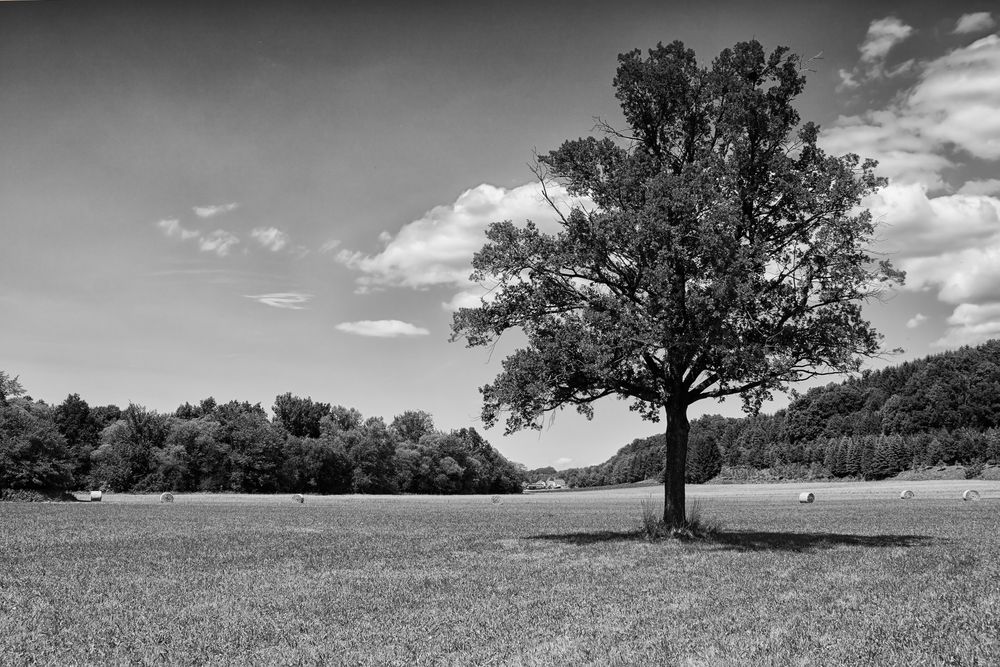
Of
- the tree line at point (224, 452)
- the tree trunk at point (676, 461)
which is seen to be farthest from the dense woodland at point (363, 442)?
the tree trunk at point (676, 461)

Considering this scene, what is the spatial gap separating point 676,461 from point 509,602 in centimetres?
1309

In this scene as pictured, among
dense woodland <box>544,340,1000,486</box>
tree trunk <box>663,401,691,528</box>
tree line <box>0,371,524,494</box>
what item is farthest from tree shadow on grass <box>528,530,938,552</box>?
dense woodland <box>544,340,1000,486</box>

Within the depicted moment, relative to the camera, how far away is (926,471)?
13875 cm

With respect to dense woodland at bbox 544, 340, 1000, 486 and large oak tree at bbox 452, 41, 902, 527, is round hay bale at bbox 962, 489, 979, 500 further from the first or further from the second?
dense woodland at bbox 544, 340, 1000, 486

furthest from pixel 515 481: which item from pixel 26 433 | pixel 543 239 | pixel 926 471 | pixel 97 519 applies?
pixel 543 239

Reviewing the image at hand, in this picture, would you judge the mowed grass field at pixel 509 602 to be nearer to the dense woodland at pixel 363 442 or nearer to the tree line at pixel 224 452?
the tree line at pixel 224 452

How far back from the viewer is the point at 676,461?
25.5 metres

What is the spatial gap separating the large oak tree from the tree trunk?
5cm

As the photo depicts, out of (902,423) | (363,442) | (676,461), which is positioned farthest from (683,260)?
(902,423)

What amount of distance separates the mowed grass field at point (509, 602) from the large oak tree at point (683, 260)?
5.21 meters

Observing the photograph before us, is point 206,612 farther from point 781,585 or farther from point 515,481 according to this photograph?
point 515,481

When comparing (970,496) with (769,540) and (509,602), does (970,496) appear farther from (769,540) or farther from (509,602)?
(509,602)

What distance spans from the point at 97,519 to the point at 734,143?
3588 cm

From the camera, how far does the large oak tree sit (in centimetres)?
2166
